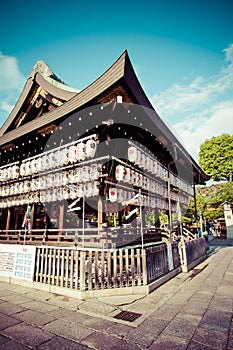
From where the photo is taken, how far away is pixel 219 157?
3659 centimetres

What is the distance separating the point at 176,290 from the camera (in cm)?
614

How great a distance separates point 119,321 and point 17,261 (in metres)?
4.77

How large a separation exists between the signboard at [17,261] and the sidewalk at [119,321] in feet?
2.33

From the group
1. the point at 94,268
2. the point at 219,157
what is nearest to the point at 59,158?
the point at 94,268

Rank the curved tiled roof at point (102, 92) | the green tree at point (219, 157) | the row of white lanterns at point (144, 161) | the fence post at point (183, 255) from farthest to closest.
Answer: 1. the green tree at point (219, 157)
2. the fence post at point (183, 255)
3. the row of white lanterns at point (144, 161)
4. the curved tiled roof at point (102, 92)

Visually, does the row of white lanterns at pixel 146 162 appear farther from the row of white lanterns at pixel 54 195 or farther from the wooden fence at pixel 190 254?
the wooden fence at pixel 190 254

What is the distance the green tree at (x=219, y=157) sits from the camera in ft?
118

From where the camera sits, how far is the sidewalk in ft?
10.2

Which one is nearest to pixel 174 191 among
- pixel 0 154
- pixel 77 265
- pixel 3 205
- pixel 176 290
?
pixel 176 290

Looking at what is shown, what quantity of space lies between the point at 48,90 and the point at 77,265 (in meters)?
9.43

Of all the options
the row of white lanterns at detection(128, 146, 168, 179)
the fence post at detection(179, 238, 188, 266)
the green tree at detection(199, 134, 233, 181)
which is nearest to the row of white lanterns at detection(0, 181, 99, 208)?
the row of white lanterns at detection(128, 146, 168, 179)

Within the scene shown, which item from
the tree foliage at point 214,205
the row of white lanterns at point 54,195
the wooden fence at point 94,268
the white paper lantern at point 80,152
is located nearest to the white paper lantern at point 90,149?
the white paper lantern at point 80,152

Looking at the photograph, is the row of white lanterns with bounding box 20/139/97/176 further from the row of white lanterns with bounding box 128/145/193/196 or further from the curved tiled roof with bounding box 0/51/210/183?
the row of white lanterns with bounding box 128/145/193/196

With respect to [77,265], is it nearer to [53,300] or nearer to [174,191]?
[53,300]
